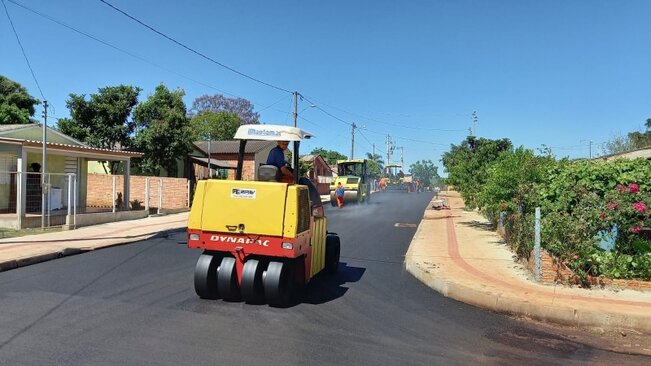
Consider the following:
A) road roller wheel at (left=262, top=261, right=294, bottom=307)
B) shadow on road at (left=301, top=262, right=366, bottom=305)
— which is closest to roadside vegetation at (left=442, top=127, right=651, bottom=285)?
shadow on road at (left=301, top=262, right=366, bottom=305)

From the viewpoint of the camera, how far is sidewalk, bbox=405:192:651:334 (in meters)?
6.33

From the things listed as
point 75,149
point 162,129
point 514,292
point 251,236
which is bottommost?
point 514,292

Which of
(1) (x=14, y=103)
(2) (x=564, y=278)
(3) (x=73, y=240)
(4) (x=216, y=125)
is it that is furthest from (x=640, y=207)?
(4) (x=216, y=125)

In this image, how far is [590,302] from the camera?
6.80m

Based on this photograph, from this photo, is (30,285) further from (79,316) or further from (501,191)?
(501,191)

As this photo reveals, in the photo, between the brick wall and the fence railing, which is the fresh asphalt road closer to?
the fence railing

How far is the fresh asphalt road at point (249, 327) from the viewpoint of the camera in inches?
193

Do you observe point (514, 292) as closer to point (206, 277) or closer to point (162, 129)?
point (206, 277)

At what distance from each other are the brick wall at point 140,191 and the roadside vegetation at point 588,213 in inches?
658

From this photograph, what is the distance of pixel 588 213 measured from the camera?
26.3ft

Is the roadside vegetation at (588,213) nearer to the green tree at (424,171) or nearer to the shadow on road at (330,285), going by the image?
the shadow on road at (330,285)

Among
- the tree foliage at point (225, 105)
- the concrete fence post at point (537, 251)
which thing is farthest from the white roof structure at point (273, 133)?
the tree foliage at point (225, 105)

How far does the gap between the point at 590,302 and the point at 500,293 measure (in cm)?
117

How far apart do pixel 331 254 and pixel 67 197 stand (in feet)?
50.3
